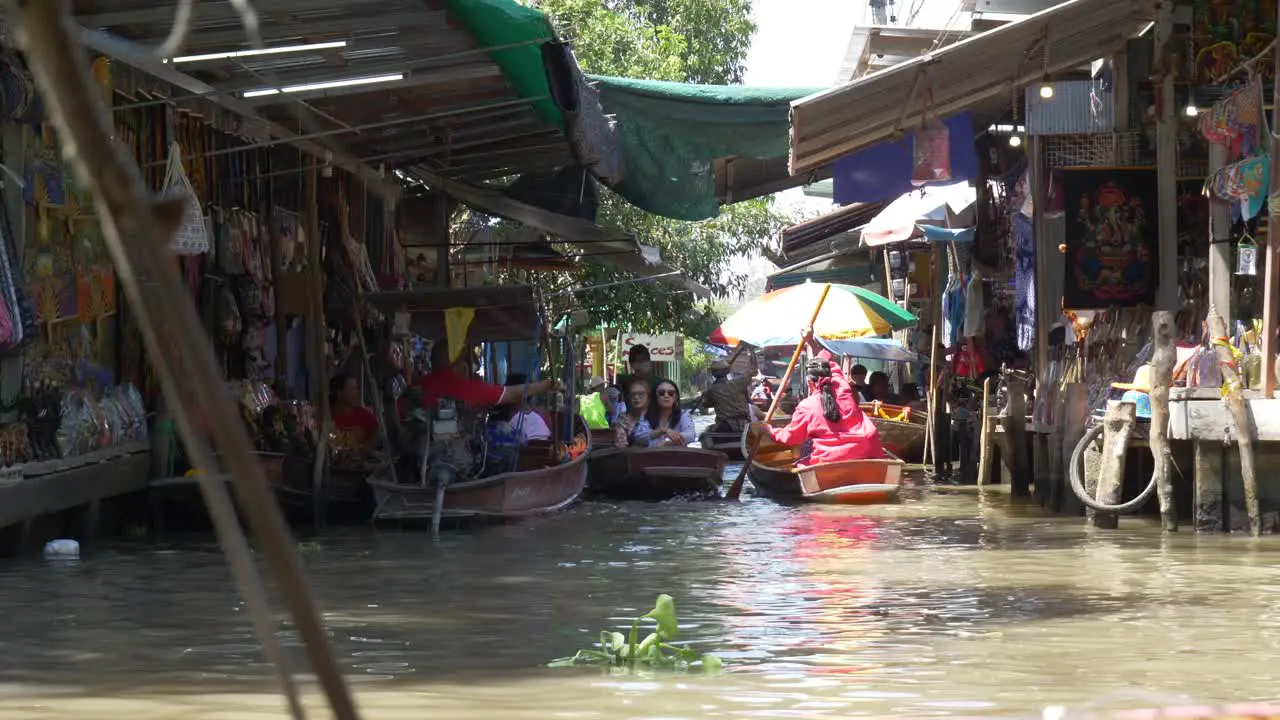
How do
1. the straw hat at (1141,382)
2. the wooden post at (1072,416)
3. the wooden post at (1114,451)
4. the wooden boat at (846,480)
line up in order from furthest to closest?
the wooden boat at (846,480), the wooden post at (1072,416), the straw hat at (1141,382), the wooden post at (1114,451)

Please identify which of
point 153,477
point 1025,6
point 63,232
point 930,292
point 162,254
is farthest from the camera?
point 930,292

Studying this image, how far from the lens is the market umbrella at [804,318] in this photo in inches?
769

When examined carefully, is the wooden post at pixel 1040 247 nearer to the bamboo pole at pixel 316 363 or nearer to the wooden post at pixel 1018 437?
the wooden post at pixel 1018 437

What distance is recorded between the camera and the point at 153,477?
12.7 metres

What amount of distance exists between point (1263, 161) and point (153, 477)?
853 centimetres

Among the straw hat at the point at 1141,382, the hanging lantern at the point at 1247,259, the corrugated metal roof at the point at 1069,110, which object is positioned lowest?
the straw hat at the point at 1141,382

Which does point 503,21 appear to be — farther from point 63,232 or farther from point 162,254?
point 162,254

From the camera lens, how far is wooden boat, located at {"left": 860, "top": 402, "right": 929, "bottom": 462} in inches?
880

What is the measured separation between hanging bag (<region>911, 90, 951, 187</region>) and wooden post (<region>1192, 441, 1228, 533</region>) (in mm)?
3722

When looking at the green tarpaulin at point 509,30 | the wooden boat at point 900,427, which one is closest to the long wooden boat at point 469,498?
the green tarpaulin at point 509,30

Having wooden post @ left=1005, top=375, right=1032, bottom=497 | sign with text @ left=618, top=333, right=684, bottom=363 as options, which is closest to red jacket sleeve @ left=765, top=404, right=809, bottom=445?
wooden post @ left=1005, top=375, right=1032, bottom=497

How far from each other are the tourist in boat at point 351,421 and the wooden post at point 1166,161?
6.90m

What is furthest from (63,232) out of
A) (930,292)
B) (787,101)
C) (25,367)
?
(930,292)

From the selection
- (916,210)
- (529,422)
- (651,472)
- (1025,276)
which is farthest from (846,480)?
(916,210)
